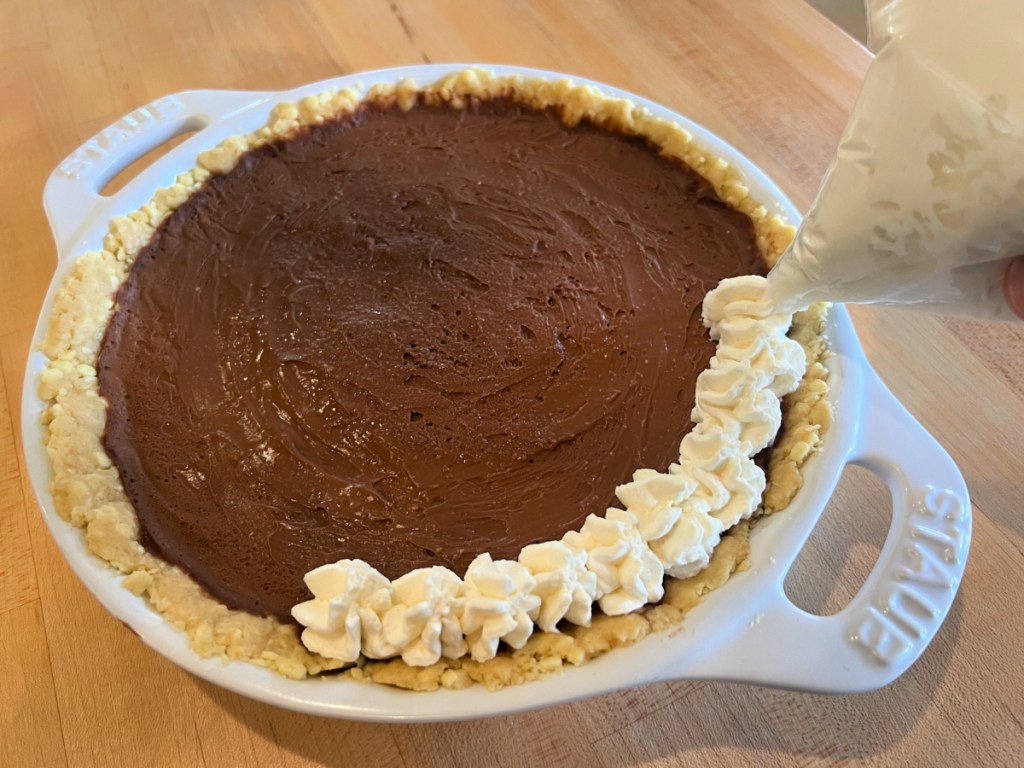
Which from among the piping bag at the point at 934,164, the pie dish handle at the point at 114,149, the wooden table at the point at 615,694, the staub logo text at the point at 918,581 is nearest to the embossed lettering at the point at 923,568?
the staub logo text at the point at 918,581

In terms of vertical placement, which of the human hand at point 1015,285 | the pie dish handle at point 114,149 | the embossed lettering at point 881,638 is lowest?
the embossed lettering at point 881,638

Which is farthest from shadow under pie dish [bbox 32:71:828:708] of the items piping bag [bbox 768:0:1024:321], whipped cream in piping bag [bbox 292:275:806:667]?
piping bag [bbox 768:0:1024:321]

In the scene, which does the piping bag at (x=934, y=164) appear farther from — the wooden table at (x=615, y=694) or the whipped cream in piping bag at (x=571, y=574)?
the wooden table at (x=615, y=694)

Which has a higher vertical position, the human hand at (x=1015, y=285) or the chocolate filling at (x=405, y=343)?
the human hand at (x=1015, y=285)

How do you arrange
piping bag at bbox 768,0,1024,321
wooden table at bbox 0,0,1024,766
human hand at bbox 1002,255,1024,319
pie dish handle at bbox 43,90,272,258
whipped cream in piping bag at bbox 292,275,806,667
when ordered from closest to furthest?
piping bag at bbox 768,0,1024,321 → human hand at bbox 1002,255,1024,319 → whipped cream in piping bag at bbox 292,275,806,667 → wooden table at bbox 0,0,1024,766 → pie dish handle at bbox 43,90,272,258

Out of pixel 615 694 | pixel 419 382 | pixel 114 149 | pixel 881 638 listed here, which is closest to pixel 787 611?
pixel 881 638

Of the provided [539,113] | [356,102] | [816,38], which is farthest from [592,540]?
[816,38]

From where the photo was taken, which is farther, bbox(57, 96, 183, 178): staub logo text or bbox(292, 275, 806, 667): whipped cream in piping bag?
bbox(57, 96, 183, 178): staub logo text

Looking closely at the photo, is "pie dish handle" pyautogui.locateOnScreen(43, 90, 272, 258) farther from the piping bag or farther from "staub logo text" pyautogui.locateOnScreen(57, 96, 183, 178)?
the piping bag
